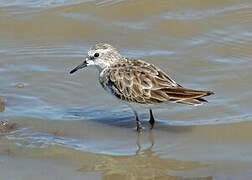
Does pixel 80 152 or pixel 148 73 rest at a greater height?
pixel 148 73

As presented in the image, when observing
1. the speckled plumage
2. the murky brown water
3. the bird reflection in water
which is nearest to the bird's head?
the speckled plumage

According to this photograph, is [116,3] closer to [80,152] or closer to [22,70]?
[22,70]

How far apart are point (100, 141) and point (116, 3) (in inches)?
231

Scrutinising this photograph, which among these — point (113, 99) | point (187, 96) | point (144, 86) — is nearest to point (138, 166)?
point (187, 96)

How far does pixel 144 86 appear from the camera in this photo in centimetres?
921

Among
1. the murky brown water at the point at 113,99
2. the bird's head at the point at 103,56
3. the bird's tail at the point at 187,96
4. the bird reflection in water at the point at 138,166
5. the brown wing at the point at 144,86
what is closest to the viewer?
the bird reflection in water at the point at 138,166

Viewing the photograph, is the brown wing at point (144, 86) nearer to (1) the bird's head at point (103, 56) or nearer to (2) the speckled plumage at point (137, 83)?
(2) the speckled plumage at point (137, 83)

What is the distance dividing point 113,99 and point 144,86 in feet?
4.46

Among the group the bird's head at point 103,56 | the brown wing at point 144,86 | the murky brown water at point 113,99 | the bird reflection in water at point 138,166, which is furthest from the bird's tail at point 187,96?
the bird's head at point 103,56

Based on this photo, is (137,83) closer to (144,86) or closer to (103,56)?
(144,86)

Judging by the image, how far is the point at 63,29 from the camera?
13156mm

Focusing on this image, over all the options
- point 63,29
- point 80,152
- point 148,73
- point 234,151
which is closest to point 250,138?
point 234,151

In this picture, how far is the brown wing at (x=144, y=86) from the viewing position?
885cm

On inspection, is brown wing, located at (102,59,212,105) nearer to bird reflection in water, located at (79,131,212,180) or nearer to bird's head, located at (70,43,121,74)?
bird's head, located at (70,43,121,74)
